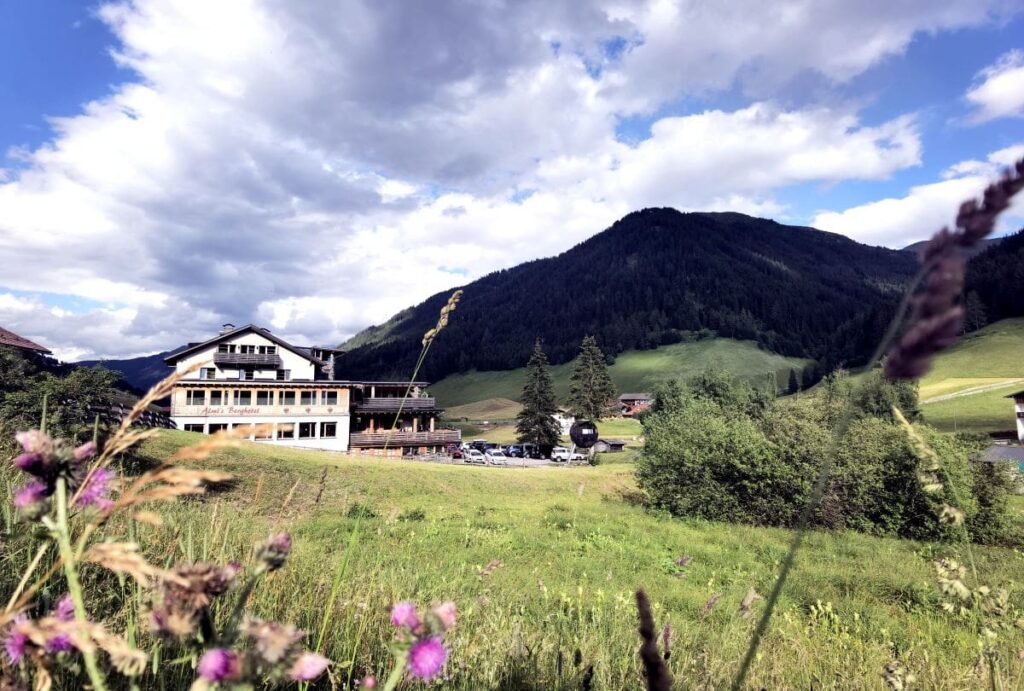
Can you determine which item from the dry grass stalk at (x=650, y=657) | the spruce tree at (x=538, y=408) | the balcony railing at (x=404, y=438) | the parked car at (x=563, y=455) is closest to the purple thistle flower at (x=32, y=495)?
the dry grass stalk at (x=650, y=657)

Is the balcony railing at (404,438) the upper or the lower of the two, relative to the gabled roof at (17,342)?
lower

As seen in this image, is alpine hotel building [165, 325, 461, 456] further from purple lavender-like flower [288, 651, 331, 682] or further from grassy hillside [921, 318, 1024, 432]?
grassy hillside [921, 318, 1024, 432]

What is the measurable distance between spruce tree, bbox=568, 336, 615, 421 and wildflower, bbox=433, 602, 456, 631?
82.5 meters

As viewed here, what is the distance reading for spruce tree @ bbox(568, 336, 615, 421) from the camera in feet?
276

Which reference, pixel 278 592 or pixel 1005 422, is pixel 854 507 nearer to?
pixel 278 592

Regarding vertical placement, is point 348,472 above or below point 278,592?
below

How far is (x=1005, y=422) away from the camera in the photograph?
7575 centimetres

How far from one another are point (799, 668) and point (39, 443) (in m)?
5.97

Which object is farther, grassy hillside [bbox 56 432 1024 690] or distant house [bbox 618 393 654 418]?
distant house [bbox 618 393 654 418]

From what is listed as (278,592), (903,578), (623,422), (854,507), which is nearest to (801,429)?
(854,507)

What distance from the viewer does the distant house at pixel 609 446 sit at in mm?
85131

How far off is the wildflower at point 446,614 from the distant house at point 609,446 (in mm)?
82412

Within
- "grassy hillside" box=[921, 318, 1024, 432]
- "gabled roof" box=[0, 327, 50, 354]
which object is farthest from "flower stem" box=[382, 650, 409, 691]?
"grassy hillside" box=[921, 318, 1024, 432]

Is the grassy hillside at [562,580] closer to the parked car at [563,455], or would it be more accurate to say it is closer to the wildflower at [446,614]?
the wildflower at [446,614]
